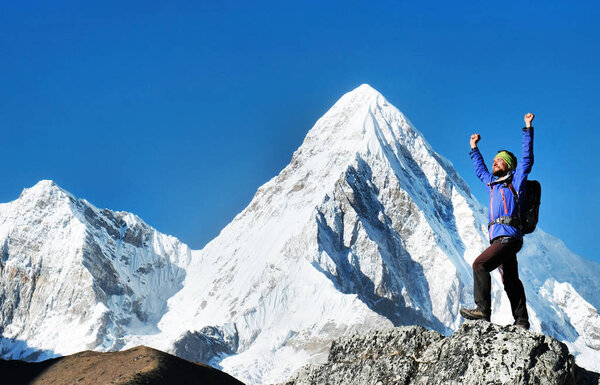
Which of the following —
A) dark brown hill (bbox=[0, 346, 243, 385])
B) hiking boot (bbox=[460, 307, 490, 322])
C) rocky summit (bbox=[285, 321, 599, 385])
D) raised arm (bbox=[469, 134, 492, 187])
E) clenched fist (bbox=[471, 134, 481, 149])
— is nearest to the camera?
rocky summit (bbox=[285, 321, 599, 385])

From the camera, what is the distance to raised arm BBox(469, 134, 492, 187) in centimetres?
1625

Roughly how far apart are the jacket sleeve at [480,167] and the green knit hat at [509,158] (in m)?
0.43

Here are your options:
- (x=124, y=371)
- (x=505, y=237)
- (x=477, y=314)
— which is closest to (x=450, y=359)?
(x=477, y=314)

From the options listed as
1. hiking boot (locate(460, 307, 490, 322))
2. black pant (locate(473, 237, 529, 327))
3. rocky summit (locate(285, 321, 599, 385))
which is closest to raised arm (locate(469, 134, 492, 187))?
black pant (locate(473, 237, 529, 327))

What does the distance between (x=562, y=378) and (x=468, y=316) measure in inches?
100

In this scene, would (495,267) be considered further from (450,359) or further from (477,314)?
(450,359)

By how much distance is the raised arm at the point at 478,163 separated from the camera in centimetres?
1625

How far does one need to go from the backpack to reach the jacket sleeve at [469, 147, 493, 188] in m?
0.77

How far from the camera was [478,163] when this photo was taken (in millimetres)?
16703

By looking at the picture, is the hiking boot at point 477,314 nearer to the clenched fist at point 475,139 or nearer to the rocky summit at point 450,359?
the rocky summit at point 450,359

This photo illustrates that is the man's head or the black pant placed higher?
the man's head

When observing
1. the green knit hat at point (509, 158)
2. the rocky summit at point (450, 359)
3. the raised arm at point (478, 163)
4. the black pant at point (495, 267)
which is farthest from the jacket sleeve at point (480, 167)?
the rocky summit at point (450, 359)

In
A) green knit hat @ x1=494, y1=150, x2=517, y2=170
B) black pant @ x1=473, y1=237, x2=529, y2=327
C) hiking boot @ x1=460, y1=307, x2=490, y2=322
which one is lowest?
hiking boot @ x1=460, y1=307, x2=490, y2=322

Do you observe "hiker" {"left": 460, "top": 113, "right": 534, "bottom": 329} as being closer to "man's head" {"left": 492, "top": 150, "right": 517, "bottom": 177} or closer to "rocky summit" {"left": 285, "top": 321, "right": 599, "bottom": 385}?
"man's head" {"left": 492, "top": 150, "right": 517, "bottom": 177}
